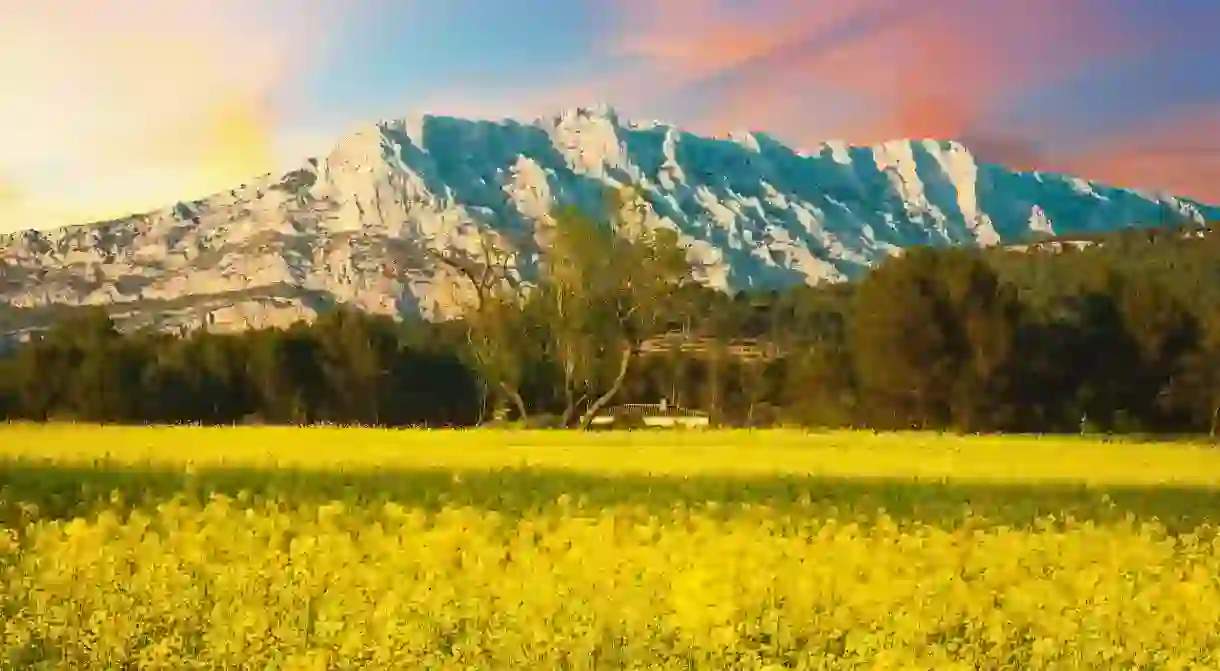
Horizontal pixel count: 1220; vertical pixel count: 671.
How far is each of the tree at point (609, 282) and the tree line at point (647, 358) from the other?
87 mm

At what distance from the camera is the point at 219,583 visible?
466 inches

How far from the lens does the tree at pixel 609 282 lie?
60.5 metres

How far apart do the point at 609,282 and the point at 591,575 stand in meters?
48.7

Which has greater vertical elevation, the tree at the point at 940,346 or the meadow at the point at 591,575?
the tree at the point at 940,346

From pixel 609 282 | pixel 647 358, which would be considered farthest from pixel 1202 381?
pixel 647 358

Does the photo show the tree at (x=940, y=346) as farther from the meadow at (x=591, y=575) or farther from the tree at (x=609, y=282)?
the meadow at (x=591, y=575)

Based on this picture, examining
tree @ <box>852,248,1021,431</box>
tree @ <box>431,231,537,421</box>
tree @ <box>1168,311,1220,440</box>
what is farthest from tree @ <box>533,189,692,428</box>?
tree @ <box>1168,311,1220,440</box>

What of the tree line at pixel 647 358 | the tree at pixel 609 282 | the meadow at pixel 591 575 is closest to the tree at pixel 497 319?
the tree line at pixel 647 358

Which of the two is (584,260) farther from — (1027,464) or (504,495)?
(504,495)

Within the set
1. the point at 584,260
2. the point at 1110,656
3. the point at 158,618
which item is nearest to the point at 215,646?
the point at 158,618

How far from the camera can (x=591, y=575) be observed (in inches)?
503

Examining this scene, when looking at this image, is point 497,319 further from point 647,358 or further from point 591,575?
point 591,575

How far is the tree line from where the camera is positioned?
62.0m

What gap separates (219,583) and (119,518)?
249 inches
